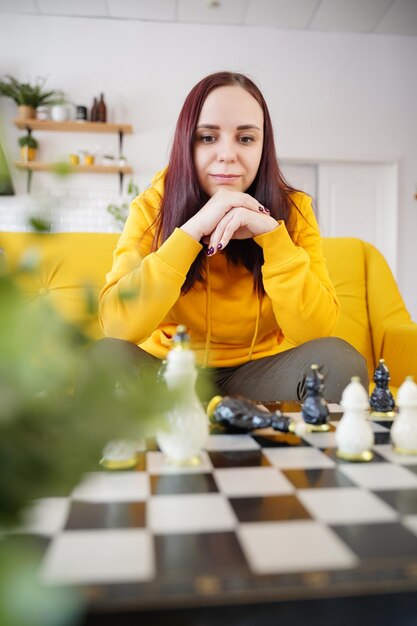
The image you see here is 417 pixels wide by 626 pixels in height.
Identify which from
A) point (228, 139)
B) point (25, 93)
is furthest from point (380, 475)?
point (25, 93)

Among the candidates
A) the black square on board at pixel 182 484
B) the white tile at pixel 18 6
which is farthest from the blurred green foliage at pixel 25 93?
the black square on board at pixel 182 484

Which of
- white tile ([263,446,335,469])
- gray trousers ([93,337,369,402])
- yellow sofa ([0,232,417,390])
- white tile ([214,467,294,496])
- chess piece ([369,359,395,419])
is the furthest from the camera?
yellow sofa ([0,232,417,390])

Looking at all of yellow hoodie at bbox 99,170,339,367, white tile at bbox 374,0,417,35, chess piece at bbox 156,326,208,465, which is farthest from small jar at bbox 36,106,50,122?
chess piece at bbox 156,326,208,465

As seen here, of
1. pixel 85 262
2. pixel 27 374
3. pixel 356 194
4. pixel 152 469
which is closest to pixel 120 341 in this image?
pixel 152 469

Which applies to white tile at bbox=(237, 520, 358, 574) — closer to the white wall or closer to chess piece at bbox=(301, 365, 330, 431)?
chess piece at bbox=(301, 365, 330, 431)

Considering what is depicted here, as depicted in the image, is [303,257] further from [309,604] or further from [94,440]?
[94,440]

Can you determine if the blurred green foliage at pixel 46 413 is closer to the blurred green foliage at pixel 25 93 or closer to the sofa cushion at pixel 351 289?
the sofa cushion at pixel 351 289

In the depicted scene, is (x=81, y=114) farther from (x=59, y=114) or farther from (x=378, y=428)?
(x=378, y=428)

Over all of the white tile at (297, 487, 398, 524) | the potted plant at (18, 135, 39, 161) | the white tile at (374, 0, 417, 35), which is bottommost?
the white tile at (297, 487, 398, 524)

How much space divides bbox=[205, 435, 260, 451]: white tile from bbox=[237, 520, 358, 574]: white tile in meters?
0.29

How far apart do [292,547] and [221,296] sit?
1097mm

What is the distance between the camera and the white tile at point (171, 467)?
763mm

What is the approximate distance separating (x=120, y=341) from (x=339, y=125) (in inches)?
167

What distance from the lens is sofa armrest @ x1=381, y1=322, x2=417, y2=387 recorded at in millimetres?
1800
